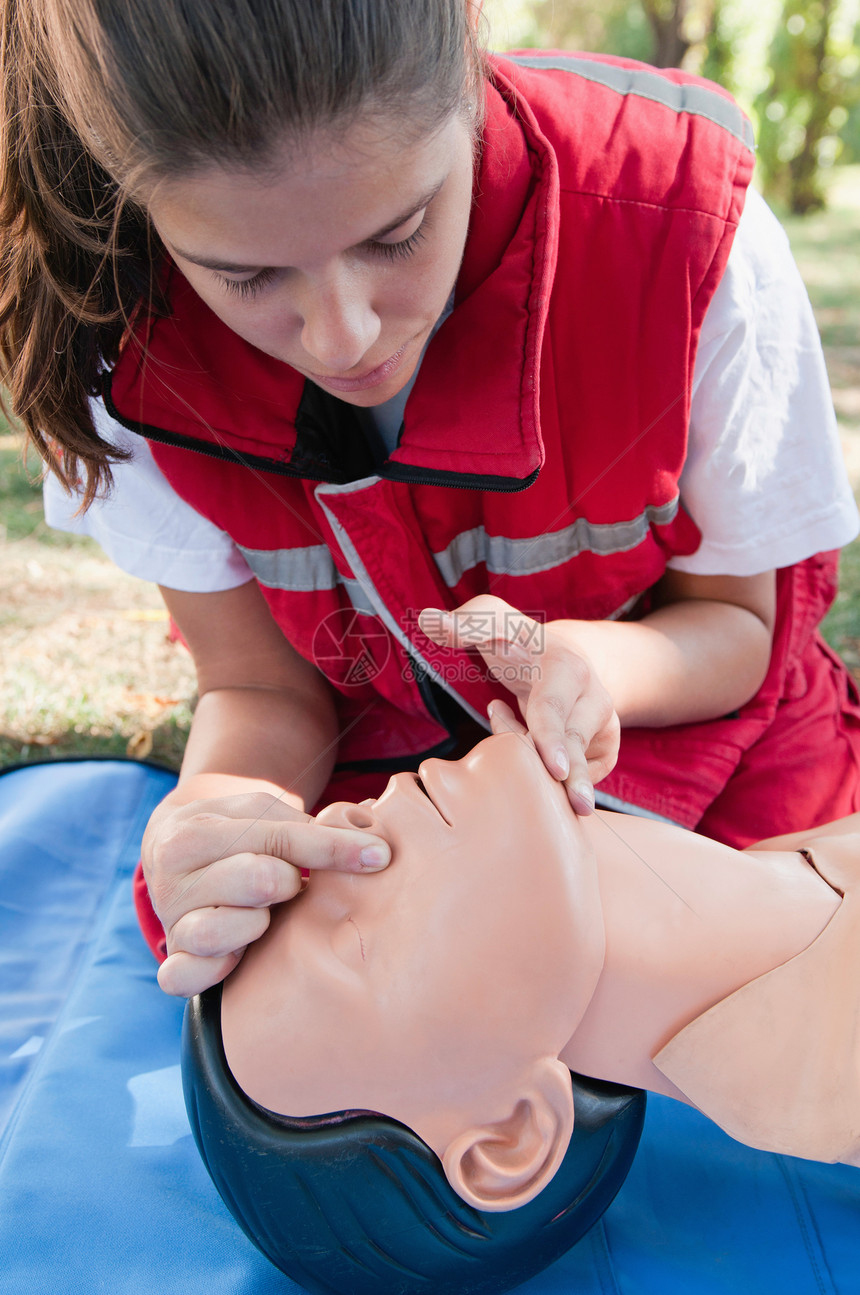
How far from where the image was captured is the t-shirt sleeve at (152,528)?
158 centimetres

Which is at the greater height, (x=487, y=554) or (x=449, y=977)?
(x=487, y=554)

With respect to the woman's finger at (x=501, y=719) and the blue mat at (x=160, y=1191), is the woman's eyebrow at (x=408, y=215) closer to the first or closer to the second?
the woman's finger at (x=501, y=719)

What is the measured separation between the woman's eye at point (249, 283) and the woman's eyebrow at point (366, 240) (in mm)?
13

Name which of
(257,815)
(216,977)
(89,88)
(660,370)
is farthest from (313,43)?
Result: (216,977)

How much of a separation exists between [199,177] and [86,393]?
1.89 feet

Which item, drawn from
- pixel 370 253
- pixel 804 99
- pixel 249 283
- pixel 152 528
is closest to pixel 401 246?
pixel 370 253

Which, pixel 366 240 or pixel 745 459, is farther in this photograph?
pixel 745 459

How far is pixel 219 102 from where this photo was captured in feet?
2.84

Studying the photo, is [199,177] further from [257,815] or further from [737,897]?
[737,897]

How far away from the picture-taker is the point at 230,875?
1122 mm

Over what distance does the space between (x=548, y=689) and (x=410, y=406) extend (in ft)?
1.46

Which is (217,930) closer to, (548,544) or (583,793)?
(583,793)

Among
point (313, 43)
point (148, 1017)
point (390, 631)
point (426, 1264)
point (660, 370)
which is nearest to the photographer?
point (313, 43)

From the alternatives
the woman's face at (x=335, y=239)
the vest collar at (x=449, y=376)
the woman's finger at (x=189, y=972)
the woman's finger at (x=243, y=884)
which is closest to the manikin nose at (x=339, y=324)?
the woman's face at (x=335, y=239)
